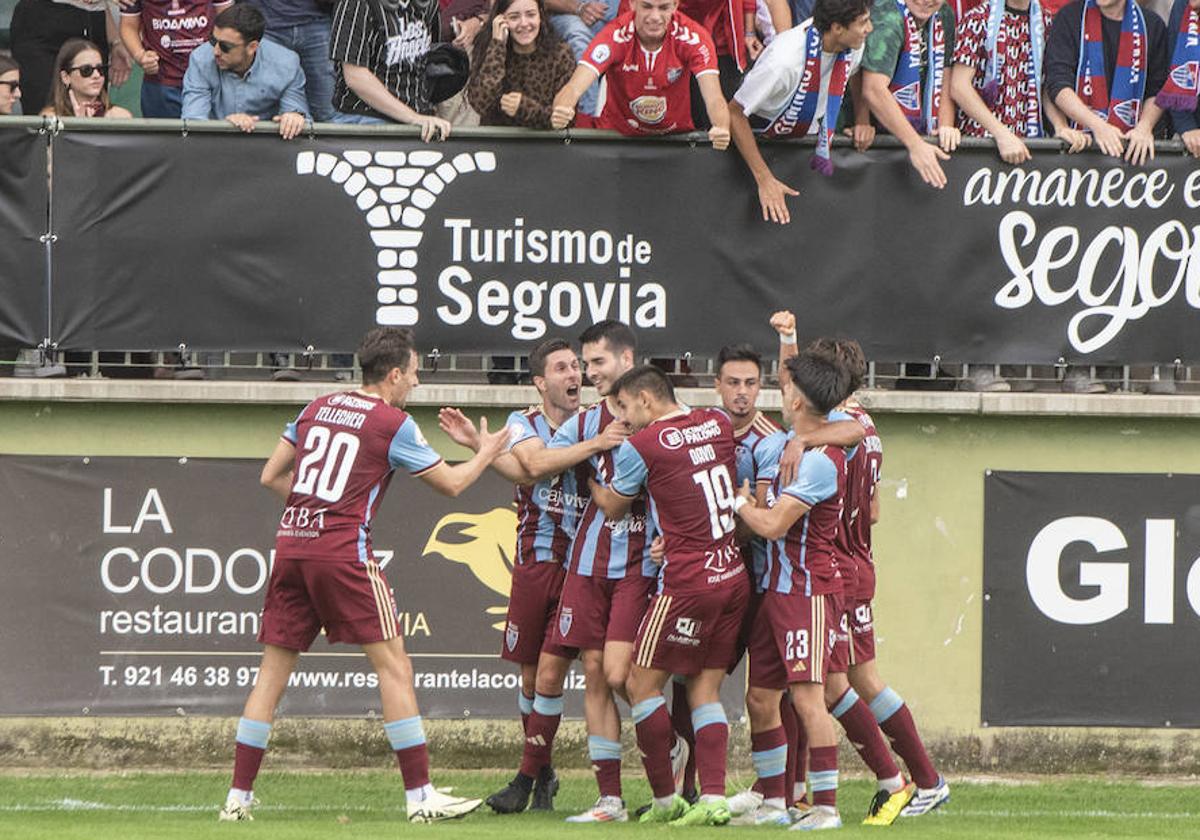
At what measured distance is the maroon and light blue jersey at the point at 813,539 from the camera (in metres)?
8.81

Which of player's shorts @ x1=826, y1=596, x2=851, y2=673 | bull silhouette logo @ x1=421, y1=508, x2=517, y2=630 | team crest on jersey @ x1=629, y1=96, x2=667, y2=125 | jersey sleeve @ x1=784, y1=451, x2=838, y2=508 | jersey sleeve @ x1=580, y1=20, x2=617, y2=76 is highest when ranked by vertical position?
jersey sleeve @ x1=580, y1=20, x2=617, y2=76

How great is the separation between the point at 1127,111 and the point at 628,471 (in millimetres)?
4461

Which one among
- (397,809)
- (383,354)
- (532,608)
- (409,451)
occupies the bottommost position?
(397,809)

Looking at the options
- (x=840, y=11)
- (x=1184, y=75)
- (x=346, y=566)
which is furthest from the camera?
(x=1184, y=75)

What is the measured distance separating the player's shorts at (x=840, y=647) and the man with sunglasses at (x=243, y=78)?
14.1 feet

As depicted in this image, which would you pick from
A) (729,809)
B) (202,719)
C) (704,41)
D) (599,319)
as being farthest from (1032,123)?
(202,719)

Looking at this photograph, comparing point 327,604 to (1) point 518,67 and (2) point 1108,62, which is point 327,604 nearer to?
(1) point 518,67

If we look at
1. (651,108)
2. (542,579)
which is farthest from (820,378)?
(651,108)

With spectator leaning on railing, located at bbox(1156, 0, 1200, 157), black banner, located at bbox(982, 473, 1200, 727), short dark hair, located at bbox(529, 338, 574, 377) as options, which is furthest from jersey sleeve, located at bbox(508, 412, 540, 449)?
spectator leaning on railing, located at bbox(1156, 0, 1200, 157)

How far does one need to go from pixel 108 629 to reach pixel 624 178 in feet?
12.7

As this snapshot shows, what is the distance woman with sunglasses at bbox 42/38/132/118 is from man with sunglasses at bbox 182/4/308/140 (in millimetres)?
483

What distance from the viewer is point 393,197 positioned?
1102cm

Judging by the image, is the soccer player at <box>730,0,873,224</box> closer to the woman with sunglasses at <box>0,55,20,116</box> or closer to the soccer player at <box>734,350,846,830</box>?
the soccer player at <box>734,350,846,830</box>

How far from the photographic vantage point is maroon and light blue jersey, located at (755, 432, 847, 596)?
28.9ft
